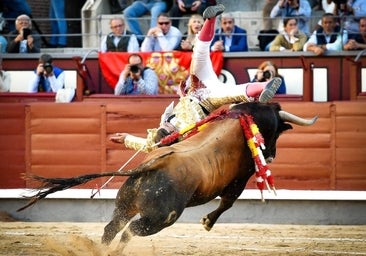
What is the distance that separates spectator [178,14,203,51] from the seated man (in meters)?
3.60

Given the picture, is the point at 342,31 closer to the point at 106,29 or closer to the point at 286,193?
the point at 286,193

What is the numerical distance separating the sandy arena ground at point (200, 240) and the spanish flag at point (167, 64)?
1.65 m

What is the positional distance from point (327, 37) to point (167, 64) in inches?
64.6

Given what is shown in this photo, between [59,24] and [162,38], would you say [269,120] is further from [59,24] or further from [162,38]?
[59,24]

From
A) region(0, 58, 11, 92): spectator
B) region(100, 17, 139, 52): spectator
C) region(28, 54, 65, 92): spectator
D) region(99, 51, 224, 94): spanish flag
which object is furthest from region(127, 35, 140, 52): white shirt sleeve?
region(0, 58, 11, 92): spectator

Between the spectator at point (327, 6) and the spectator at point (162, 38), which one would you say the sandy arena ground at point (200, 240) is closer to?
the spectator at point (162, 38)

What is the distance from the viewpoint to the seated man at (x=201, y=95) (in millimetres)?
8281

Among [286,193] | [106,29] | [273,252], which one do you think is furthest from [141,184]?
[106,29]

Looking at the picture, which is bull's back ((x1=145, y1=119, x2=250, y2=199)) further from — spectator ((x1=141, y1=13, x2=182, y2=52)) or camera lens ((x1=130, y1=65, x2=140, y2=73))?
spectator ((x1=141, y1=13, x2=182, y2=52))

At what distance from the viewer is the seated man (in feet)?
27.2

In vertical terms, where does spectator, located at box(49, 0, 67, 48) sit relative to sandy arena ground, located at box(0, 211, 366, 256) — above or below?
above

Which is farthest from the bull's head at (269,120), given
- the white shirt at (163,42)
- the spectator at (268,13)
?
the spectator at (268,13)

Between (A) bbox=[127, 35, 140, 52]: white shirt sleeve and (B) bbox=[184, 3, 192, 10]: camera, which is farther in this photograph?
(B) bbox=[184, 3, 192, 10]: camera

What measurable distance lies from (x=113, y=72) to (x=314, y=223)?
261 centimetres
